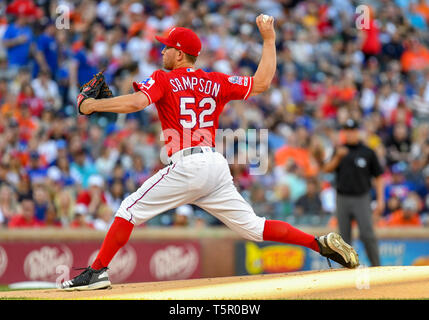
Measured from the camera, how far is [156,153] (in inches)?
461

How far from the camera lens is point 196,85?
5.37 meters

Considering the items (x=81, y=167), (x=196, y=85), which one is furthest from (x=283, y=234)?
(x=81, y=167)

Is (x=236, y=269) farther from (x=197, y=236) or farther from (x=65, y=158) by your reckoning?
(x=65, y=158)

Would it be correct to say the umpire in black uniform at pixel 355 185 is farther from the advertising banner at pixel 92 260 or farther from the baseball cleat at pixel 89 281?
the baseball cleat at pixel 89 281

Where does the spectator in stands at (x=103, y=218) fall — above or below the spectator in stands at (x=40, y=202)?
below

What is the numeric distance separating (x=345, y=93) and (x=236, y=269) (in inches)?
208

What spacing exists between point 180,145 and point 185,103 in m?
0.30

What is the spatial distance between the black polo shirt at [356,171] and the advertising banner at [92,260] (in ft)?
7.75

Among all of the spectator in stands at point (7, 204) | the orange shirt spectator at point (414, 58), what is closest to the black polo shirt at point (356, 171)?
the spectator in stands at point (7, 204)

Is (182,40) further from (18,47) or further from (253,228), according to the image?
(18,47)

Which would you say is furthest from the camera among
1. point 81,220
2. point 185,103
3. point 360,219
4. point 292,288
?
point 81,220

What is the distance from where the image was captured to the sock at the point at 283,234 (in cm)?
562

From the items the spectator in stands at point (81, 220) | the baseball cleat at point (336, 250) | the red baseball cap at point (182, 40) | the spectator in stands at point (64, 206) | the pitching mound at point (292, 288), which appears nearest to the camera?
the pitching mound at point (292, 288)

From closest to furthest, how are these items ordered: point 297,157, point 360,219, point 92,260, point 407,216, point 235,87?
point 235,87 → point 360,219 → point 92,260 → point 407,216 → point 297,157
